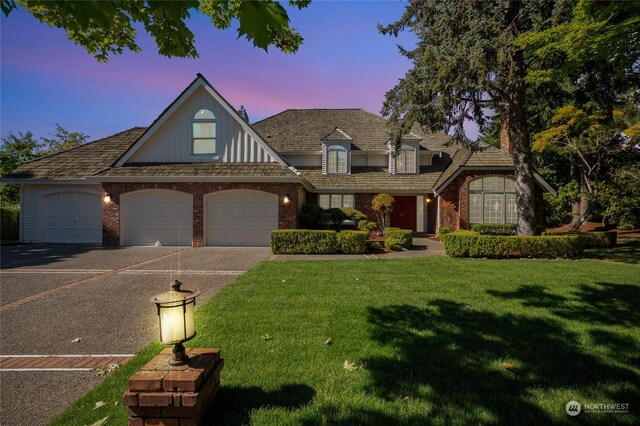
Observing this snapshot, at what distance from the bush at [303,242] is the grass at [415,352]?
16.1ft

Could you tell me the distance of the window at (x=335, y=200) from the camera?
20656mm

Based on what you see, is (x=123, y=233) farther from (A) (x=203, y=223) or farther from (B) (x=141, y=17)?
(B) (x=141, y=17)

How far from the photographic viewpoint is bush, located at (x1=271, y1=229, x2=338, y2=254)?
12.6m

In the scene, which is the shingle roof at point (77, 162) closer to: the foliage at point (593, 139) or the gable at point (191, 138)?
the gable at point (191, 138)

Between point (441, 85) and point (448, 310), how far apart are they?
9381mm

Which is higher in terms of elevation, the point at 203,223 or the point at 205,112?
the point at 205,112

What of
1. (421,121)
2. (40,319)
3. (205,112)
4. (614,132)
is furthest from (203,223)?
(614,132)

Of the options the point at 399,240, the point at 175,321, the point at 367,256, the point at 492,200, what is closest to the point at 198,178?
the point at 367,256

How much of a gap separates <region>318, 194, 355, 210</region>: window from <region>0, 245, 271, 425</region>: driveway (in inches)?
347

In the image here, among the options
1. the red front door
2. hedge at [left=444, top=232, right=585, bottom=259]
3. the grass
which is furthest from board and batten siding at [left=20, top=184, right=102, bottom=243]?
the red front door

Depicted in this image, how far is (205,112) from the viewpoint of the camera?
15023 millimetres

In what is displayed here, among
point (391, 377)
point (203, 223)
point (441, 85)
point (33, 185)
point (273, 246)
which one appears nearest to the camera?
point (391, 377)

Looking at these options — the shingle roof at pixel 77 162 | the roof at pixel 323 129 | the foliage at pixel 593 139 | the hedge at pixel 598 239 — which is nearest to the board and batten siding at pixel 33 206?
the shingle roof at pixel 77 162

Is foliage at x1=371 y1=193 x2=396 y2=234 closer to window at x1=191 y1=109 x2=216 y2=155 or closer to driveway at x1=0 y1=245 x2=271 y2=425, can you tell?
driveway at x1=0 y1=245 x2=271 y2=425
